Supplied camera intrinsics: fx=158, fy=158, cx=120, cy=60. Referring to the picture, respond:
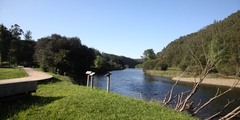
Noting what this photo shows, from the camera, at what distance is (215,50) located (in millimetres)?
24734

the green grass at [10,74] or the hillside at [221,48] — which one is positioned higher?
the hillside at [221,48]

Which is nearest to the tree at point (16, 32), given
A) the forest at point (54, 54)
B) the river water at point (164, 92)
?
the forest at point (54, 54)

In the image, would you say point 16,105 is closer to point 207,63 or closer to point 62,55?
point 207,63

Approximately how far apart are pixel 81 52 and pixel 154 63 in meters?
57.2

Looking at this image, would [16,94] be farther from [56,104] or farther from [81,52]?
[81,52]

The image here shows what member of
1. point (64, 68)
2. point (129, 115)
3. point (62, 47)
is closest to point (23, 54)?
point (62, 47)

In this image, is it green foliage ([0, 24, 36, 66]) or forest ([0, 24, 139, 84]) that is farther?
green foliage ([0, 24, 36, 66])

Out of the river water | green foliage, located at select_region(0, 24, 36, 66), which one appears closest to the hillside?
the river water

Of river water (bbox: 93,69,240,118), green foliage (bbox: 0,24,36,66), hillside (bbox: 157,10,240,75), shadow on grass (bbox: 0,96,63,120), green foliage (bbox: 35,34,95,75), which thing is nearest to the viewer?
shadow on grass (bbox: 0,96,63,120)

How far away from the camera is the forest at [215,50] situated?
48.6ft

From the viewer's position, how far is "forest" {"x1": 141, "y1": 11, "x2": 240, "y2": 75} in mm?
14810

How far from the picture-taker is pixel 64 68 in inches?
1331

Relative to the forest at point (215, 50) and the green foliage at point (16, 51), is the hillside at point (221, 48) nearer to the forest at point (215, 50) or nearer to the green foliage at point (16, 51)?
the forest at point (215, 50)

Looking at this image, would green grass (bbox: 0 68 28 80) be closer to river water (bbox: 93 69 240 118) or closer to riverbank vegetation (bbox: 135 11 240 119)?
river water (bbox: 93 69 240 118)
